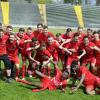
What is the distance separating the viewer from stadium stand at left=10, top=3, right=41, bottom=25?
101 ft

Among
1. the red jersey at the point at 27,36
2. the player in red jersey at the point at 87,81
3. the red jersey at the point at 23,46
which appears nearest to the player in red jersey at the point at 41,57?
the red jersey at the point at 23,46

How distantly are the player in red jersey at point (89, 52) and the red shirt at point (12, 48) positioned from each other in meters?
2.01

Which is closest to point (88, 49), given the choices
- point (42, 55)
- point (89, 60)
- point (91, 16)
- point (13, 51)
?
point (89, 60)

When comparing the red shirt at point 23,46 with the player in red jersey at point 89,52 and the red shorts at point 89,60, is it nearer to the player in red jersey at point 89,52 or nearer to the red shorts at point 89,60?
the player in red jersey at point 89,52

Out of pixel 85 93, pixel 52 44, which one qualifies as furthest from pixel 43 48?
pixel 85 93

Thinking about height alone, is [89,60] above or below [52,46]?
below

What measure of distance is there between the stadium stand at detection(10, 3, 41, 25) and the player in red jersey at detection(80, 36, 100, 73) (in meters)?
20.5

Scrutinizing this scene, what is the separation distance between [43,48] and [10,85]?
1457mm

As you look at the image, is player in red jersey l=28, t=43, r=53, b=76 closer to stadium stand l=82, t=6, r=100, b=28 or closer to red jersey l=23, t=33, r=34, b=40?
red jersey l=23, t=33, r=34, b=40

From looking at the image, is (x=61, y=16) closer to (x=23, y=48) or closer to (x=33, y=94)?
(x=23, y=48)

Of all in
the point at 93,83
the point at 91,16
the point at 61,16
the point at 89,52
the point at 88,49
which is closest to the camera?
the point at 93,83

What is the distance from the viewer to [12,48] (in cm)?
993

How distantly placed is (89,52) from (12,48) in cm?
233

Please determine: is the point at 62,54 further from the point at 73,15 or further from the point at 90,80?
the point at 73,15
